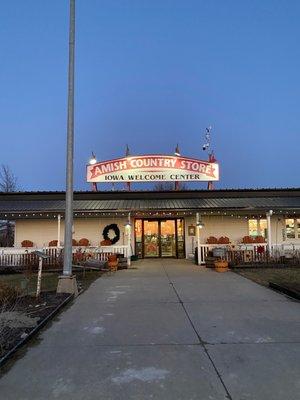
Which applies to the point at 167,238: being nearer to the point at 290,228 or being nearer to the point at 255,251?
the point at 255,251

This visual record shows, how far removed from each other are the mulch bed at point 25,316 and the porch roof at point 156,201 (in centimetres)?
995

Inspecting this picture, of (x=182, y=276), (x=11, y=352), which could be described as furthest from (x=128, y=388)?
(x=182, y=276)

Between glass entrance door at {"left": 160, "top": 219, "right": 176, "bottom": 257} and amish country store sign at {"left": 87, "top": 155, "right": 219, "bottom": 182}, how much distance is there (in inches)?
123

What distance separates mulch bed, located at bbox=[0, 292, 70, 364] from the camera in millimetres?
6293

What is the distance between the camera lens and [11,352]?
18.6 feet

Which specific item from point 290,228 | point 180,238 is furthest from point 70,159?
point 290,228

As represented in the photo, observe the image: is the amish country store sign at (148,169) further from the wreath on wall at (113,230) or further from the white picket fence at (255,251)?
the white picket fence at (255,251)

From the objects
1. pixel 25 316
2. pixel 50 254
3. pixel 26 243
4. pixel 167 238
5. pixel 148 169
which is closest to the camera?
pixel 25 316

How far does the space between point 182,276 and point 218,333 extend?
27.2 feet

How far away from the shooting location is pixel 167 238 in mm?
23922

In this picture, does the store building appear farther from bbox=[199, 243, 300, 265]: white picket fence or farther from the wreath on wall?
bbox=[199, 243, 300, 265]: white picket fence

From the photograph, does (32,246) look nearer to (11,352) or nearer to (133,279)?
(133,279)

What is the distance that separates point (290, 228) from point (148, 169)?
9.11 metres

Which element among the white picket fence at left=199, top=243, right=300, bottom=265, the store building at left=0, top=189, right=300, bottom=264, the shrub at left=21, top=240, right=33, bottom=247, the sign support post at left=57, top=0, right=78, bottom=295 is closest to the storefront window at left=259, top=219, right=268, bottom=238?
the store building at left=0, top=189, right=300, bottom=264
